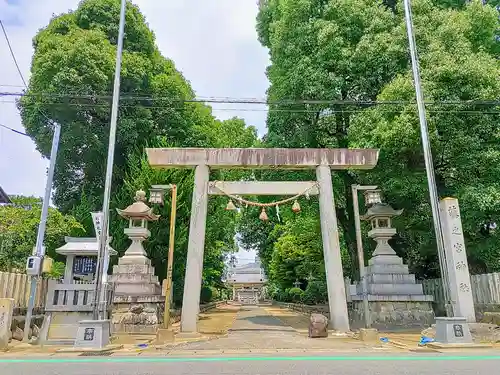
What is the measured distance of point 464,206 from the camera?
13383 mm

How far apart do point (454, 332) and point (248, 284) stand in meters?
53.7

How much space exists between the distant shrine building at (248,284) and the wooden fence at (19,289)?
44.3 m

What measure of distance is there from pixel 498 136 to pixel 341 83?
6.41m

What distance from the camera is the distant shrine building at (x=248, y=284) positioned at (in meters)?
57.8

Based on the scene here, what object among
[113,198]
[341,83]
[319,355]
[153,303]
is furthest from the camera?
[113,198]

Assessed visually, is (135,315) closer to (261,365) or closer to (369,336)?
(369,336)

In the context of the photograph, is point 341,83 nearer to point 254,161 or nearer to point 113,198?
point 254,161

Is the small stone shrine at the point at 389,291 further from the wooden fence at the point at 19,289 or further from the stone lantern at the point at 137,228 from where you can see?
the wooden fence at the point at 19,289

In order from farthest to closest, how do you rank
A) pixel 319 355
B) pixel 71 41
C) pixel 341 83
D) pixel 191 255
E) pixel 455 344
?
pixel 71 41, pixel 341 83, pixel 191 255, pixel 455 344, pixel 319 355

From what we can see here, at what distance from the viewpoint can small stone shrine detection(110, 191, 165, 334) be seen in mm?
15117

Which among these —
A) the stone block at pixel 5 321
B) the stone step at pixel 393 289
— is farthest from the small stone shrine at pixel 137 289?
the stone step at pixel 393 289

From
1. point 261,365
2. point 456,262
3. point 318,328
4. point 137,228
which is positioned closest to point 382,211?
point 456,262

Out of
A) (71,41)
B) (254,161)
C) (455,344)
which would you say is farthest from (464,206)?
(71,41)

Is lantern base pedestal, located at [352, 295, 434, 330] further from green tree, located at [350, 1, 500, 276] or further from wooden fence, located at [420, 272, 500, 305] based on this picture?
green tree, located at [350, 1, 500, 276]
